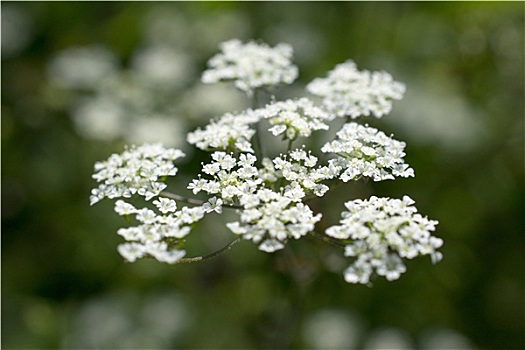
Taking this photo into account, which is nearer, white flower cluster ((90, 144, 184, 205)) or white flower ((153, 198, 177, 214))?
white flower ((153, 198, 177, 214))

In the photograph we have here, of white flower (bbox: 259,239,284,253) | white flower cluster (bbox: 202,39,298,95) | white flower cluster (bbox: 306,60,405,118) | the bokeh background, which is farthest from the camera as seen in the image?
the bokeh background

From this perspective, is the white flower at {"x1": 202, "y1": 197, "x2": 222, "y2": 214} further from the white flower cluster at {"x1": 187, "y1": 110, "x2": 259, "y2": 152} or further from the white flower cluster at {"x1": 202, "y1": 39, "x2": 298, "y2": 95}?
the white flower cluster at {"x1": 202, "y1": 39, "x2": 298, "y2": 95}

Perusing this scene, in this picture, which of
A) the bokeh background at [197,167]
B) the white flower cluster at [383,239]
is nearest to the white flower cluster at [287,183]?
the white flower cluster at [383,239]

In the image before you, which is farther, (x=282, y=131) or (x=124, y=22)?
(x=124, y=22)

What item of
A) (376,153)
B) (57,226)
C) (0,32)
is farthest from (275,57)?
(0,32)

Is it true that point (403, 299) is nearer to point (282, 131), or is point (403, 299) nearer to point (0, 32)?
point (282, 131)

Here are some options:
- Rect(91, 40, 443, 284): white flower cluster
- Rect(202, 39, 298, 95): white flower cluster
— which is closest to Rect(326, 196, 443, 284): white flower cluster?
Rect(91, 40, 443, 284): white flower cluster

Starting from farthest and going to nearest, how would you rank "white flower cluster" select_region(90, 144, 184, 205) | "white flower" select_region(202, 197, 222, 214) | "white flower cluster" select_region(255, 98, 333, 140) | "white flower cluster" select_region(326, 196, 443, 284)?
1. "white flower cluster" select_region(255, 98, 333, 140)
2. "white flower cluster" select_region(90, 144, 184, 205)
3. "white flower" select_region(202, 197, 222, 214)
4. "white flower cluster" select_region(326, 196, 443, 284)
